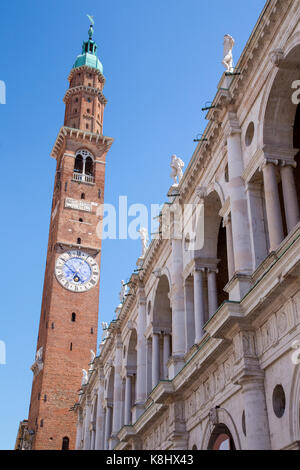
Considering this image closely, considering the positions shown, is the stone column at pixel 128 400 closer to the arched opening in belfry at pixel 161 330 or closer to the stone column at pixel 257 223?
the arched opening in belfry at pixel 161 330

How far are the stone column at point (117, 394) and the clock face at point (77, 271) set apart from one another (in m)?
21.0

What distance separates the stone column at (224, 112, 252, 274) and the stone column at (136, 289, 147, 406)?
12304 mm

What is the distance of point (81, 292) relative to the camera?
2185 inches

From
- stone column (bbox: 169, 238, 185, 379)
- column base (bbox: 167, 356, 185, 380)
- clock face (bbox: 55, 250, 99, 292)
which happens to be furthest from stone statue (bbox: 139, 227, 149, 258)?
clock face (bbox: 55, 250, 99, 292)

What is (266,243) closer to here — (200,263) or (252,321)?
(252,321)

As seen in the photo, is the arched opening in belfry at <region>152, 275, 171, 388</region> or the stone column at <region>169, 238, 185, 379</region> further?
the arched opening in belfry at <region>152, 275, 171, 388</region>

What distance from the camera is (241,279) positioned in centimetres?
1689

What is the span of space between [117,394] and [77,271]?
23343mm

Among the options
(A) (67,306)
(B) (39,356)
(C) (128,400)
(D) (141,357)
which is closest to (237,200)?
(D) (141,357)

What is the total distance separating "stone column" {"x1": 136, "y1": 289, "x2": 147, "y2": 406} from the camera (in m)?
28.2

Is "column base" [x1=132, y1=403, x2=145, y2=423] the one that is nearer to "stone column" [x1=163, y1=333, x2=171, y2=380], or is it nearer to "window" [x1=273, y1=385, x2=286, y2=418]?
"stone column" [x1=163, y1=333, x2=171, y2=380]

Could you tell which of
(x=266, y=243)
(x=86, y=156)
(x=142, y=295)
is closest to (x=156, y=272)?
(x=142, y=295)

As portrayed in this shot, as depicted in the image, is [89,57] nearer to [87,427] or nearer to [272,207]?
[87,427]
